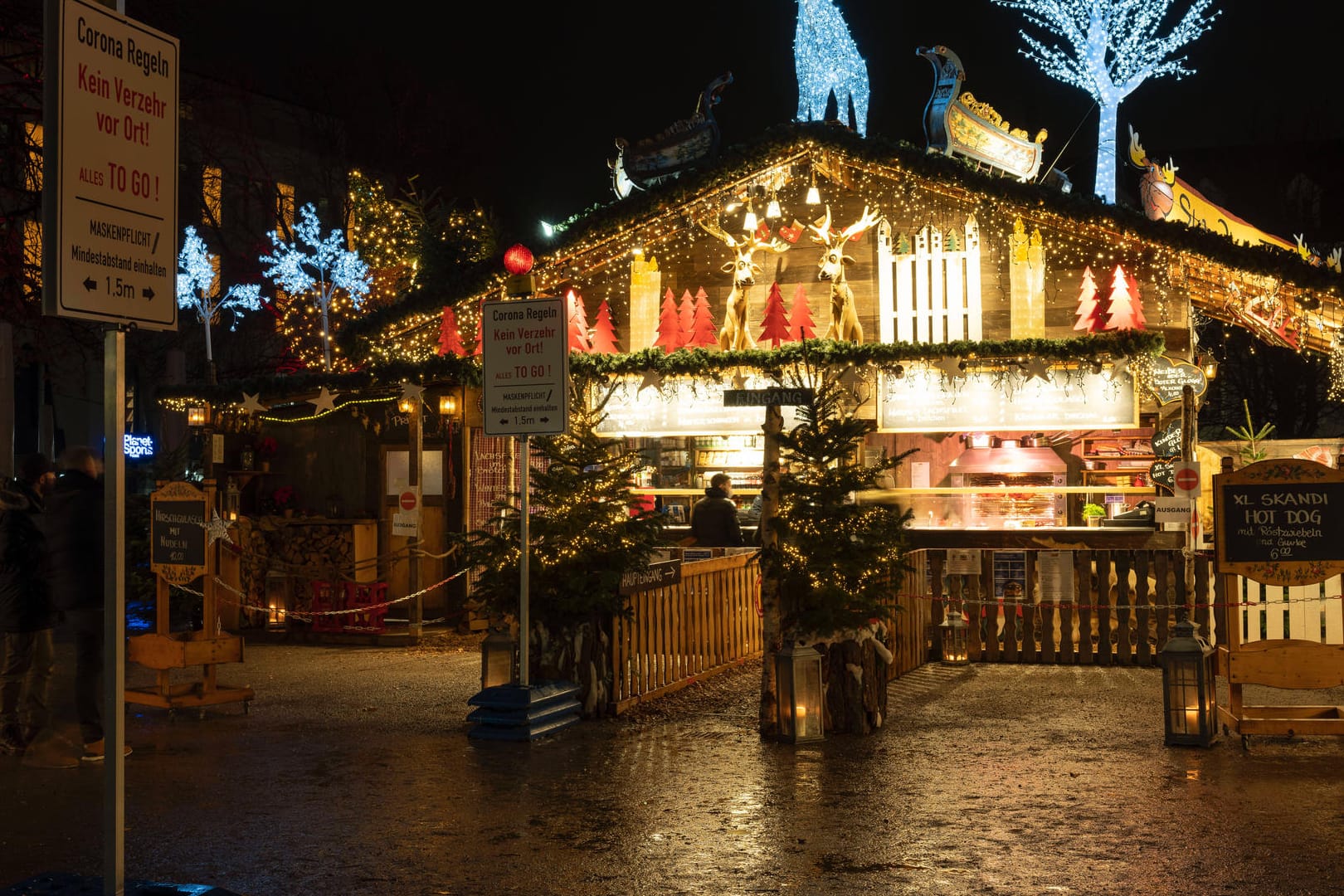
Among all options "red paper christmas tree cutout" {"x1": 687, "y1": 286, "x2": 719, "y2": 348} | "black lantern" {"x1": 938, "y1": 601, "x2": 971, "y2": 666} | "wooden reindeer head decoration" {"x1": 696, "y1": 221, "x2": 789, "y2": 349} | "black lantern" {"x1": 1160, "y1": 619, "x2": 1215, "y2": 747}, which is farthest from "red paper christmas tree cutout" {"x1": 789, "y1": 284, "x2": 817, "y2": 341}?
"black lantern" {"x1": 1160, "y1": 619, "x2": 1215, "y2": 747}

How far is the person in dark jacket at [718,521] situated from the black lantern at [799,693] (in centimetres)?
592

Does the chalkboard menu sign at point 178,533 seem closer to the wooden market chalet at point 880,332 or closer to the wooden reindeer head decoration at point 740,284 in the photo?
the wooden market chalet at point 880,332

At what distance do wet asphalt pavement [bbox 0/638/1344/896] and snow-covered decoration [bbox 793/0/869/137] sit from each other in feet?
30.0

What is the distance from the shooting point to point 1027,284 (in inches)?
658

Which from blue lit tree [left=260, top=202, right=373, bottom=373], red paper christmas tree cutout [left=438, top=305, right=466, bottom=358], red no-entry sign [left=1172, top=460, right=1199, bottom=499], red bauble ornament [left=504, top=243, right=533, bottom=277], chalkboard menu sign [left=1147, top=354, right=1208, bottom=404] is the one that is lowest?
red no-entry sign [left=1172, top=460, right=1199, bottom=499]

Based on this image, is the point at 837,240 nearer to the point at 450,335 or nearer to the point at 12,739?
the point at 450,335

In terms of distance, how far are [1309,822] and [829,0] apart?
511 inches

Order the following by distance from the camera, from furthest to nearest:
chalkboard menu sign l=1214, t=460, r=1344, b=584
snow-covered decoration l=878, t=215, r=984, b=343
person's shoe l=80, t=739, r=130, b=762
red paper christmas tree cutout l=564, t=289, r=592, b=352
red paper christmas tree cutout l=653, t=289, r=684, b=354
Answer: red paper christmas tree cutout l=564, t=289, r=592, b=352, red paper christmas tree cutout l=653, t=289, r=684, b=354, snow-covered decoration l=878, t=215, r=984, b=343, chalkboard menu sign l=1214, t=460, r=1344, b=584, person's shoe l=80, t=739, r=130, b=762

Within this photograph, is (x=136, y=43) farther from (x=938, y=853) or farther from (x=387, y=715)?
(x=387, y=715)

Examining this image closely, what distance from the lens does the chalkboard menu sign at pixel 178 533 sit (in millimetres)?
10406

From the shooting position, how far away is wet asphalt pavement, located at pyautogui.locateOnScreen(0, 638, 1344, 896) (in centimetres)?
614

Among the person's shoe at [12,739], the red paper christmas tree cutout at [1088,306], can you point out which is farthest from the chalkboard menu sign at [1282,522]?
the person's shoe at [12,739]

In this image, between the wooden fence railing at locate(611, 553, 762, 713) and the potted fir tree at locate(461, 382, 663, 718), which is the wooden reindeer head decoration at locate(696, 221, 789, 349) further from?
the potted fir tree at locate(461, 382, 663, 718)

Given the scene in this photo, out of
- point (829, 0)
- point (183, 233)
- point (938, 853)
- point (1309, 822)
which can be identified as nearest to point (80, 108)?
point (938, 853)
